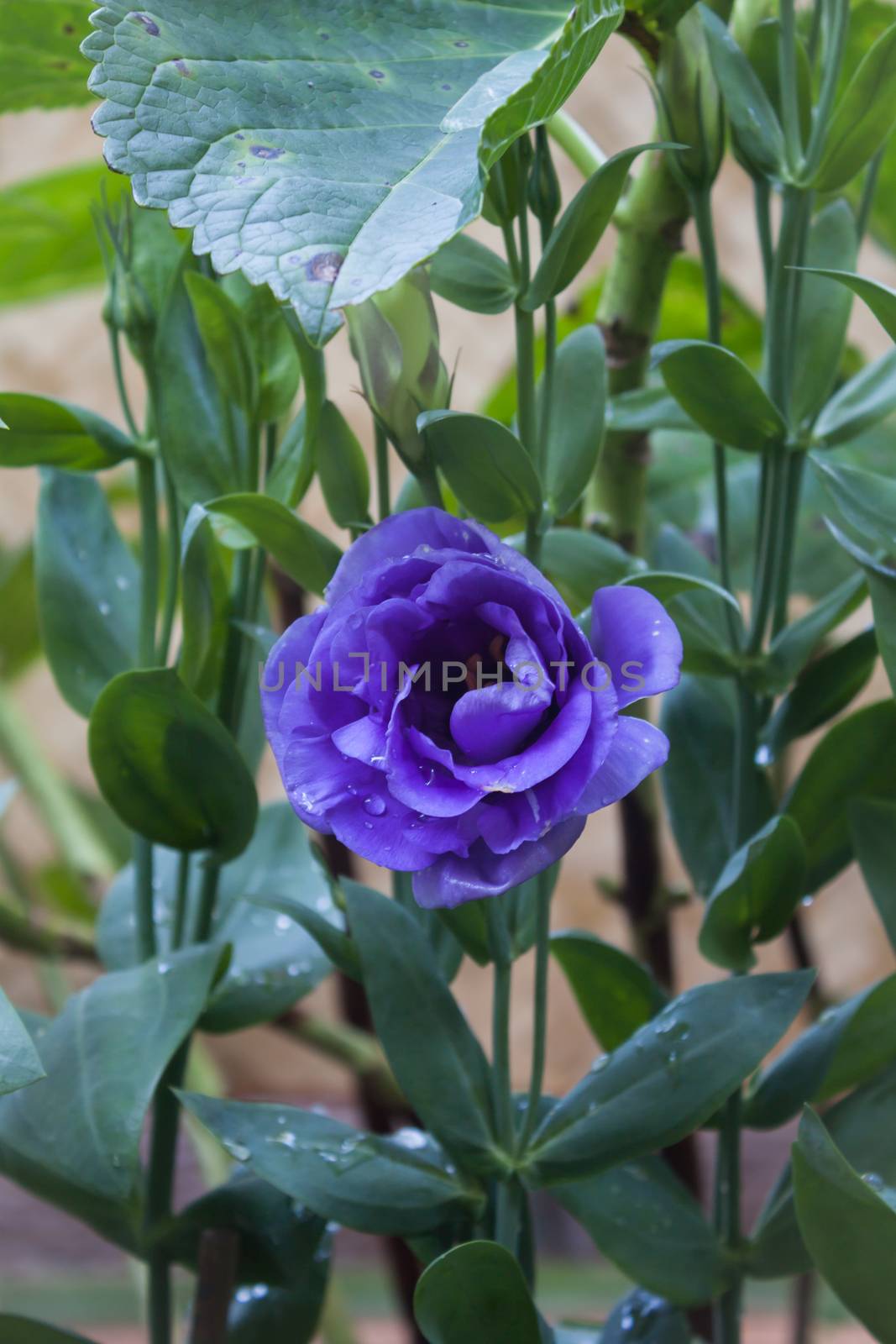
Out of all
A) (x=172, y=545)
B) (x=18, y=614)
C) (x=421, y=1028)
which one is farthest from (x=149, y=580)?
(x=18, y=614)

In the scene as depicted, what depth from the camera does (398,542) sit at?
20 centimetres

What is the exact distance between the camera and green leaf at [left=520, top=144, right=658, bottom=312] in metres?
0.22

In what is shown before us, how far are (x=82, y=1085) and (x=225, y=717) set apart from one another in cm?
8

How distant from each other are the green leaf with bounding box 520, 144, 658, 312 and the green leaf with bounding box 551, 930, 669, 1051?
0.14 m

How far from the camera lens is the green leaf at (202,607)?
0.25m

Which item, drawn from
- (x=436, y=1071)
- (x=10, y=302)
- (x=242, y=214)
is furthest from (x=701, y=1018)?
(x=10, y=302)

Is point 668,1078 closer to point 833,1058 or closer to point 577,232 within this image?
point 833,1058

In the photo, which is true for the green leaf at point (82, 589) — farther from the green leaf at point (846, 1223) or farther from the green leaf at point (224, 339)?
the green leaf at point (846, 1223)

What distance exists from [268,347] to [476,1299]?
7.6 inches

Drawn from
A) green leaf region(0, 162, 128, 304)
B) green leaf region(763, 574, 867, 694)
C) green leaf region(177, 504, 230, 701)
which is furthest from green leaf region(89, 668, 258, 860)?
green leaf region(0, 162, 128, 304)

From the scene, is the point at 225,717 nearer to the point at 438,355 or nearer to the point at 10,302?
the point at 438,355

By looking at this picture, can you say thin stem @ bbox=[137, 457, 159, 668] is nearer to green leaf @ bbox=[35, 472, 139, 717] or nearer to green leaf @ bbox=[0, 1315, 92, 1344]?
green leaf @ bbox=[35, 472, 139, 717]

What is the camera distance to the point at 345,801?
0.61 ft

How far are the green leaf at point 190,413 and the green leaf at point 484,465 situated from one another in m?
0.08
